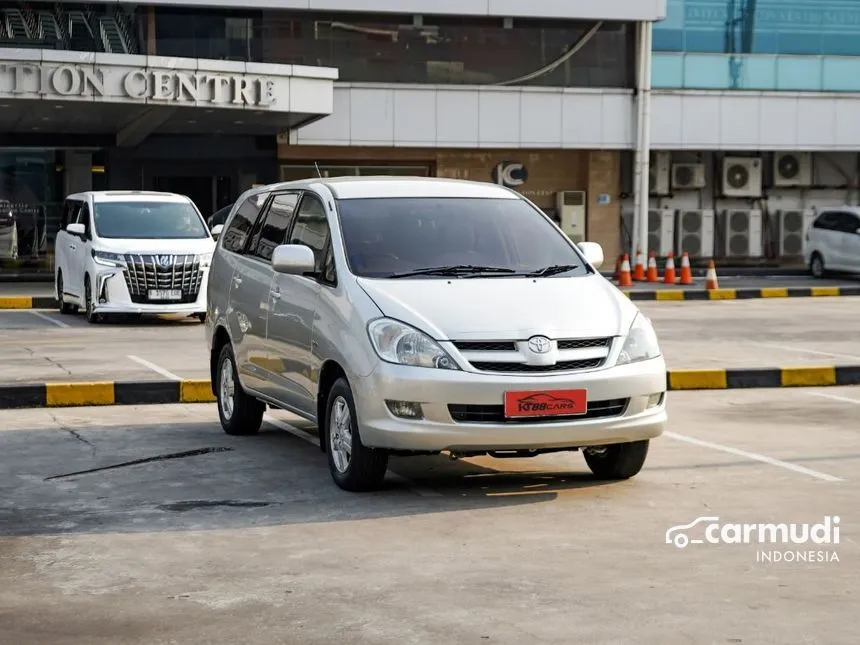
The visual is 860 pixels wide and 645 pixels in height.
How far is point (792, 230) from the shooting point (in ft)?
124

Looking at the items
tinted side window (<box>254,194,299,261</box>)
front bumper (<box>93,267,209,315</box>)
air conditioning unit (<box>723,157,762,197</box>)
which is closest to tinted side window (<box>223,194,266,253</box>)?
tinted side window (<box>254,194,299,261</box>)

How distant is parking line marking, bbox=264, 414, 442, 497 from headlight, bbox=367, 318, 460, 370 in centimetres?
73

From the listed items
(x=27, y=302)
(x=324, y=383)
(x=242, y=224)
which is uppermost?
(x=242, y=224)

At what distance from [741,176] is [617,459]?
3048 centimetres

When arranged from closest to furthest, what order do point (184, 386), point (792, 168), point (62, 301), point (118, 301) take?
1. point (184, 386)
2. point (118, 301)
3. point (62, 301)
4. point (792, 168)

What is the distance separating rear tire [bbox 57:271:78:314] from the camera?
2249 centimetres

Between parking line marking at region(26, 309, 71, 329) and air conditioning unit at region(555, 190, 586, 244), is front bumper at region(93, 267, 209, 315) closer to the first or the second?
parking line marking at region(26, 309, 71, 329)

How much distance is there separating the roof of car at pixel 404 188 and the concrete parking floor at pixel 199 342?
455 cm

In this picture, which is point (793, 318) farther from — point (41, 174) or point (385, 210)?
point (41, 174)

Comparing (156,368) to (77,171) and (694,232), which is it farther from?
(694,232)

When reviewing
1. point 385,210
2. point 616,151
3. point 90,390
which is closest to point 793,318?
point 90,390

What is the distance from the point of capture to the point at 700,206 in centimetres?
3822

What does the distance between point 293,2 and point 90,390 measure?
21483 mm

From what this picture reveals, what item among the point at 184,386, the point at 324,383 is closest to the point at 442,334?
the point at 324,383
